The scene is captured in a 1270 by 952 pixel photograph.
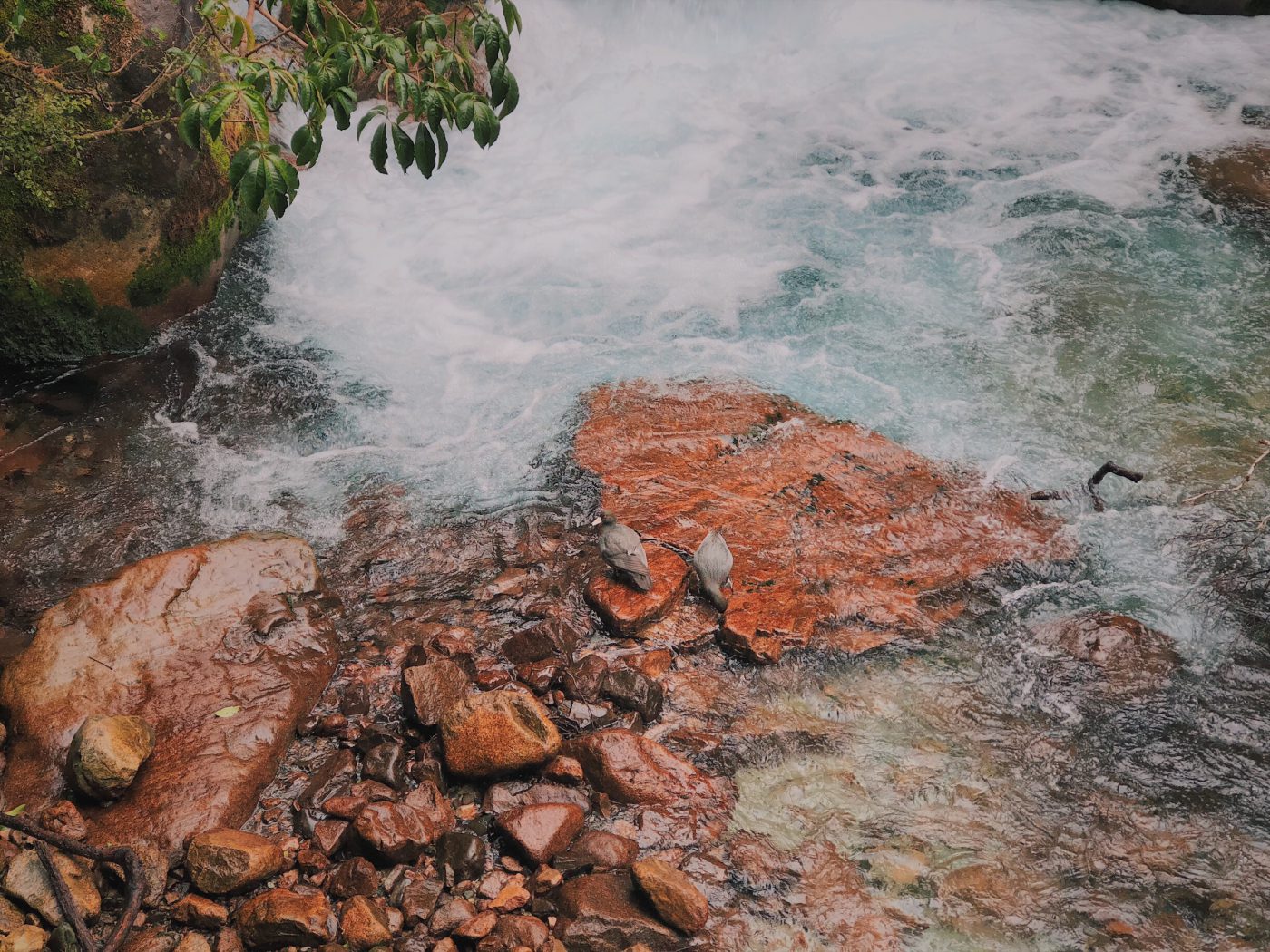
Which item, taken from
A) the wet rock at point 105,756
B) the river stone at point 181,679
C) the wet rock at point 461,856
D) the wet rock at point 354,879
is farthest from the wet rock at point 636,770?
the wet rock at point 105,756

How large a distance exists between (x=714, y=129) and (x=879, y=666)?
7794 millimetres

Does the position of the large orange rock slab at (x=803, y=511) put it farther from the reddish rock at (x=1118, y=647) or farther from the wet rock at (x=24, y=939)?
the wet rock at (x=24, y=939)

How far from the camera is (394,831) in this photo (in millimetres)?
3127

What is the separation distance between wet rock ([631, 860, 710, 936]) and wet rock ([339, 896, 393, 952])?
0.91 m

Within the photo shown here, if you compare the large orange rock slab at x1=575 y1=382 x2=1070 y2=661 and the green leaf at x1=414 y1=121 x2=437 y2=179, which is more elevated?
the green leaf at x1=414 y1=121 x2=437 y2=179

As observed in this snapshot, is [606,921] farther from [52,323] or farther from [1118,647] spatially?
[52,323]

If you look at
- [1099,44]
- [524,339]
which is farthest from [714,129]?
[1099,44]

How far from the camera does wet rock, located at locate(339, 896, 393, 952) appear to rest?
2.83m

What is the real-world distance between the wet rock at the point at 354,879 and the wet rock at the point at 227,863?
8.5 inches

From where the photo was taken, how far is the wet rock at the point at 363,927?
9.30ft

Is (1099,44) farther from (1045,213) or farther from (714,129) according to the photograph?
(714,129)

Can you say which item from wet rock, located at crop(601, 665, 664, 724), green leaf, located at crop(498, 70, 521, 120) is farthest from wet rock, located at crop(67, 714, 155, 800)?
green leaf, located at crop(498, 70, 521, 120)

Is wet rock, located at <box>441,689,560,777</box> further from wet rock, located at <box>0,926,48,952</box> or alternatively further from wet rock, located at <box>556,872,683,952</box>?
wet rock, located at <box>0,926,48,952</box>

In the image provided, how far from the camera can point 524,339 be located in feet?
22.1
